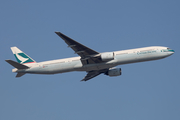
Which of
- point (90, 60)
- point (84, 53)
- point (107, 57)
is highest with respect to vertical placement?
point (84, 53)

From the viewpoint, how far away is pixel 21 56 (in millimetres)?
57406

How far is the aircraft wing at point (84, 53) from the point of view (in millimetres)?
48175

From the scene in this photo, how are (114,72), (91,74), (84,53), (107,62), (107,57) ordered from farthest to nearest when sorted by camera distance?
(91,74) → (114,72) → (107,62) → (84,53) → (107,57)

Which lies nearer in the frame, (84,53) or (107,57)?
(107,57)

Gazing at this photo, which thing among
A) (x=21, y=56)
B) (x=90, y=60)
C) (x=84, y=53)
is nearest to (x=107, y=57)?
(x=90, y=60)

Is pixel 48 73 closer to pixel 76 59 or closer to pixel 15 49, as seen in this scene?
pixel 76 59

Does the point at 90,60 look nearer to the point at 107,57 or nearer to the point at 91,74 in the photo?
the point at 107,57

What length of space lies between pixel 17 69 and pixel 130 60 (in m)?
23.4

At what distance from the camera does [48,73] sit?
52844mm

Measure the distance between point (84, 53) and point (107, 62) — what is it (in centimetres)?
493

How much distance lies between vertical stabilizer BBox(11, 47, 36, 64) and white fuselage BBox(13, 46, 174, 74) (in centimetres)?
366

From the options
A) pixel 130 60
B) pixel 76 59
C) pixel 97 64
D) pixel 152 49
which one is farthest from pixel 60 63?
pixel 152 49

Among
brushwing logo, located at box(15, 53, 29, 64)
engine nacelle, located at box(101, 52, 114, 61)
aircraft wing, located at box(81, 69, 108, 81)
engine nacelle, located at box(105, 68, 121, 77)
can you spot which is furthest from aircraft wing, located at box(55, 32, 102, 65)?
brushwing logo, located at box(15, 53, 29, 64)

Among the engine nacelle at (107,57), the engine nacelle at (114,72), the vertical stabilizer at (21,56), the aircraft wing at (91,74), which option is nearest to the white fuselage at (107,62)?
the engine nacelle at (107,57)
